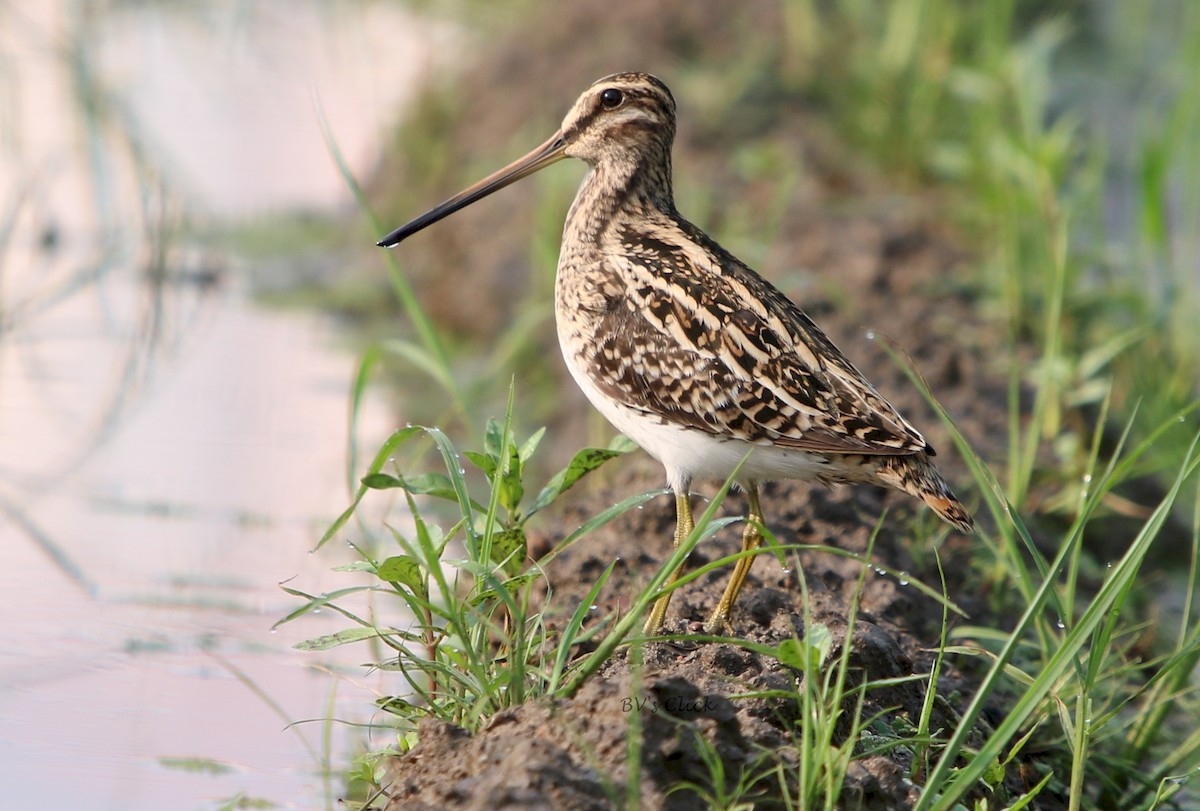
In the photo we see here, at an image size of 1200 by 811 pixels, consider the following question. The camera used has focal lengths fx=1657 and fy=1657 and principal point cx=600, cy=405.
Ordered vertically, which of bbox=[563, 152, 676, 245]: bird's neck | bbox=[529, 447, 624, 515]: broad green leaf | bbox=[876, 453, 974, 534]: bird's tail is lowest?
bbox=[876, 453, 974, 534]: bird's tail

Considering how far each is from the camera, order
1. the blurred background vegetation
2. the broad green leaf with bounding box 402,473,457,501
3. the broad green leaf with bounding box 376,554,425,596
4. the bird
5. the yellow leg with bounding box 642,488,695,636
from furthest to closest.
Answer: the blurred background vegetation → the bird → the yellow leg with bounding box 642,488,695,636 → the broad green leaf with bounding box 402,473,457,501 → the broad green leaf with bounding box 376,554,425,596

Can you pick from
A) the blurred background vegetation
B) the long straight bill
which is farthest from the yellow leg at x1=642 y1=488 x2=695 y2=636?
the blurred background vegetation

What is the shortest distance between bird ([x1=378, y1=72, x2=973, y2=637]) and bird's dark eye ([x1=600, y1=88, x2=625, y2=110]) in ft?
1.76

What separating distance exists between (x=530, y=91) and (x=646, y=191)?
4.57 metres

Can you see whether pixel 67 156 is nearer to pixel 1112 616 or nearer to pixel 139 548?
pixel 139 548

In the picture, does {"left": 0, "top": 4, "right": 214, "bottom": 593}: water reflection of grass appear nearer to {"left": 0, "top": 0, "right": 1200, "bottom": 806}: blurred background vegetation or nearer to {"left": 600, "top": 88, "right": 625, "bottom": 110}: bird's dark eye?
{"left": 0, "top": 0, "right": 1200, "bottom": 806}: blurred background vegetation

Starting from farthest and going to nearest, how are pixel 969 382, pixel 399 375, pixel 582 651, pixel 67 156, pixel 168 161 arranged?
pixel 67 156 < pixel 168 161 < pixel 399 375 < pixel 969 382 < pixel 582 651

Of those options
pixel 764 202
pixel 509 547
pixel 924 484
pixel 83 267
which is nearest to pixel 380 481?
pixel 509 547

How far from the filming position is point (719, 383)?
13.6 ft

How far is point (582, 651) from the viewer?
3879 millimetres

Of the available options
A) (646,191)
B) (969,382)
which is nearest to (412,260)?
(969,382)

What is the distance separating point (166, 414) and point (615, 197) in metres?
2.80

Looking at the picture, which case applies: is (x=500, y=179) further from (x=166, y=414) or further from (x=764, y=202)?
(x=764, y=202)

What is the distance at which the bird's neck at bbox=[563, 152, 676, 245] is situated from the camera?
190 inches
